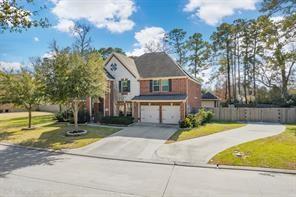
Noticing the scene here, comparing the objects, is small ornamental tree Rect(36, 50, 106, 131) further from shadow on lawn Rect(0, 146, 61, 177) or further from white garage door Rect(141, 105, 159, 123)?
white garage door Rect(141, 105, 159, 123)

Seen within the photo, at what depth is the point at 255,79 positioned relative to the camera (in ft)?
127

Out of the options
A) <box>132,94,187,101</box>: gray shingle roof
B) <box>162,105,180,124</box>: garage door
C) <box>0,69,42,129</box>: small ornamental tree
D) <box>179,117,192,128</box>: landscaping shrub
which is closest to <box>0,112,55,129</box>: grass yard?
<box>0,69,42,129</box>: small ornamental tree

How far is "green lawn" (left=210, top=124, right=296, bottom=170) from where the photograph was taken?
35.5 ft

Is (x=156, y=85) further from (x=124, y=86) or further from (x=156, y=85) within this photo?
(x=124, y=86)

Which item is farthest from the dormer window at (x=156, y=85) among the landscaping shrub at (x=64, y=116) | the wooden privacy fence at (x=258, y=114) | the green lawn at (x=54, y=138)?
the landscaping shrub at (x=64, y=116)

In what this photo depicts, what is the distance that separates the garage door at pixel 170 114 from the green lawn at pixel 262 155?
976cm

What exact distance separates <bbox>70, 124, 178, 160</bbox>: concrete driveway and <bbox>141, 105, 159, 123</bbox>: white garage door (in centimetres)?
310

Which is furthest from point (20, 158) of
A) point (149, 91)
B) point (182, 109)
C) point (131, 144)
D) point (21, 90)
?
point (149, 91)

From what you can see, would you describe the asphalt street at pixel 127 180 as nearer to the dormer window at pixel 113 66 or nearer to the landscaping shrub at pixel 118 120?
the landscaping shrub at pixel 118 120

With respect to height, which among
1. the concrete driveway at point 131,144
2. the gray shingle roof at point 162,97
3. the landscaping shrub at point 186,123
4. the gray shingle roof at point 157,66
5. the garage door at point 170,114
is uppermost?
the gray shingle roof at point 157,66

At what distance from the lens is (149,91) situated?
25656 mm

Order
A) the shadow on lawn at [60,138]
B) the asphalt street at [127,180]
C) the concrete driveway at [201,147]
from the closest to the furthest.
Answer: the asphalt street at [127,180], the concrete driveway at [201,147], the shadow on lawn at [60,138]

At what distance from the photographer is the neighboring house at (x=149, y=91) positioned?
2405 cm

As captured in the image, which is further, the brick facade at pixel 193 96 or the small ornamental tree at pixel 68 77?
the brick facade at pixel 193 96
